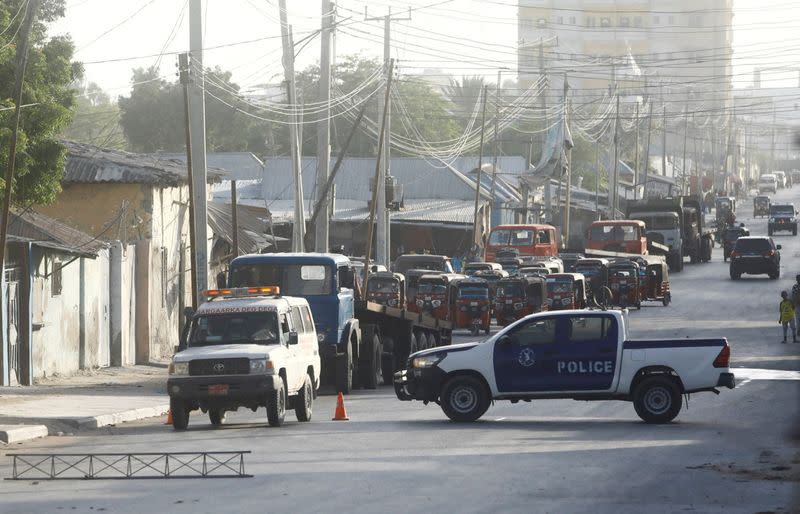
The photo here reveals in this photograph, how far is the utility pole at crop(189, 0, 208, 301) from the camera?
100 ft

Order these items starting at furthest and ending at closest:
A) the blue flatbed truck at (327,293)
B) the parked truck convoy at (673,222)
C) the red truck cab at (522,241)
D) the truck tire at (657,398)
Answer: the parked truck convoy at (673,222) → the red truck cab at (522,241) → the blue flatbed truck at (327,293) → the truck tire at (657,398)

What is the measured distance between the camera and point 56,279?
3075 cm

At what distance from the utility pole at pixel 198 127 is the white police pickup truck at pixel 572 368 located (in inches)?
408

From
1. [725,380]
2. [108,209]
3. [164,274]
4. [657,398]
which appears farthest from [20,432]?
[164,274]

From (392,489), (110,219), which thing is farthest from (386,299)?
(392,489)

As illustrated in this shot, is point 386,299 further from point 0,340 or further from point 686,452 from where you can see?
point 686,452

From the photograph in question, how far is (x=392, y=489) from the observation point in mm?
14211

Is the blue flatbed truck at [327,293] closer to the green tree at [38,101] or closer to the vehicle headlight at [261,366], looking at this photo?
the green tree at [38,101]

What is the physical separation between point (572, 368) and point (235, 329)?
521 cm

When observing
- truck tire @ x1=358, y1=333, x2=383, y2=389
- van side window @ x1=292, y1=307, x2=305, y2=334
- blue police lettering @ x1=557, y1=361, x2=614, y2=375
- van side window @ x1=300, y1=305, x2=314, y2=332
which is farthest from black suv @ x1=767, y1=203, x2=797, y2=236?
blue police lettering @ x1=557, y1=361, x2=614, y2=375

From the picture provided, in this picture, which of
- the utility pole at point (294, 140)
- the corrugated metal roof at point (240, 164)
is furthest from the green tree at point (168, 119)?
the utility pole at point (294, 140)

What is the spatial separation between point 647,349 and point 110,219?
1975 cm

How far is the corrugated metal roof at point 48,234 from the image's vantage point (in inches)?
1174

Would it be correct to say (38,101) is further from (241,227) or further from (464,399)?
(241,227)
